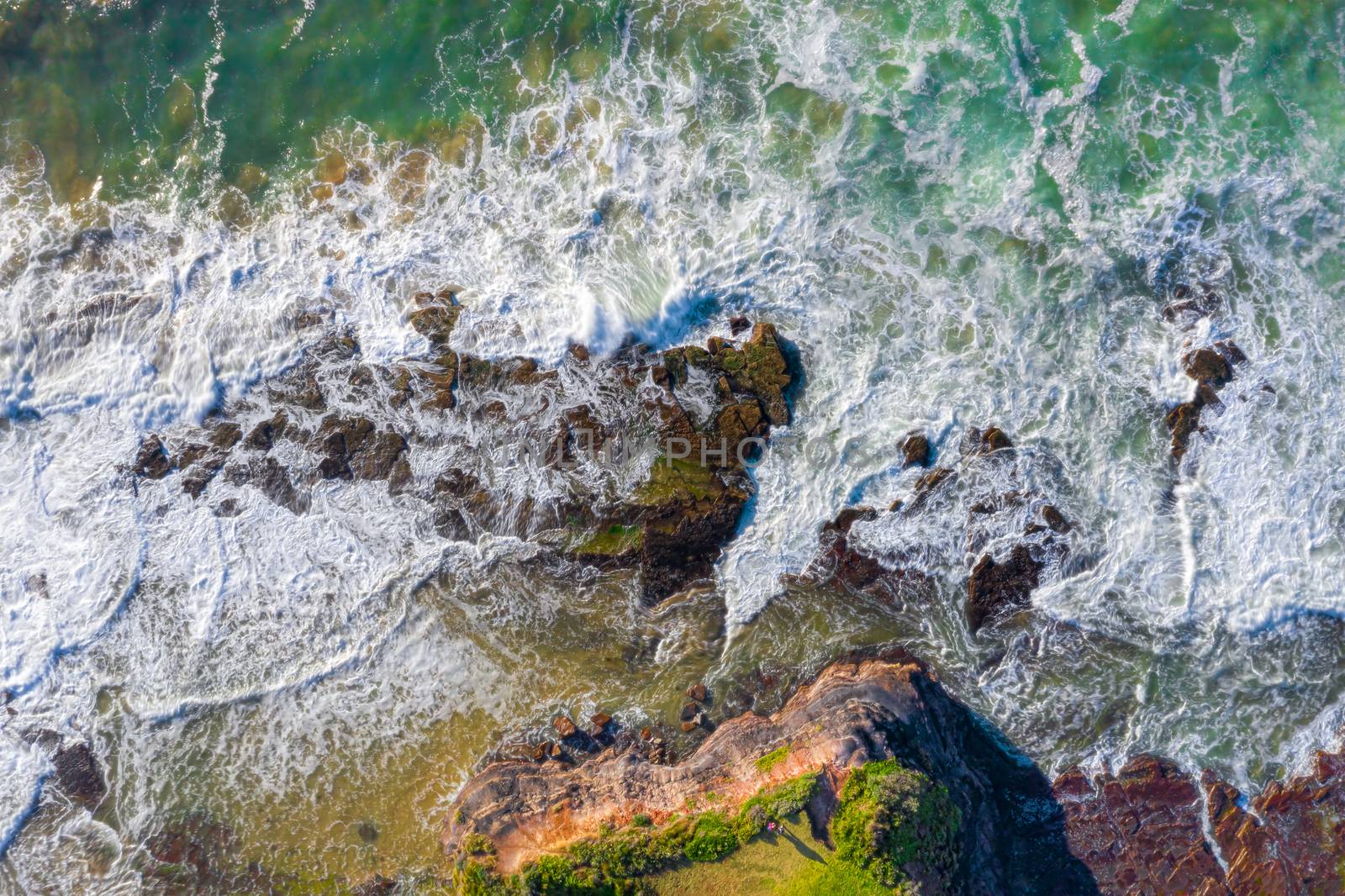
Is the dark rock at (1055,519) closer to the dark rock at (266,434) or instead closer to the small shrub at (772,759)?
the small shrub at (772,759)

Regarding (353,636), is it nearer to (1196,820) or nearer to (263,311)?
(263,311)

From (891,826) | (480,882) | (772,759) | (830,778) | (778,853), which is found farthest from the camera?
(772,759)

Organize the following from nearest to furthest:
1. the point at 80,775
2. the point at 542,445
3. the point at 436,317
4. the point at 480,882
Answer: the point at 480,882 → the point at 80,775 → the point at 542,445 → the point at 436,317

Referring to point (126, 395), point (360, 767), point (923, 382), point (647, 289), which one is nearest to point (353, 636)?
point (360, 767)

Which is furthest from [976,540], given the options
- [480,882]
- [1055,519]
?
[480,882]

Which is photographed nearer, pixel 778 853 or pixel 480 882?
pixel 778 853

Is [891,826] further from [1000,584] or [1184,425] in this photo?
[1184,425]
